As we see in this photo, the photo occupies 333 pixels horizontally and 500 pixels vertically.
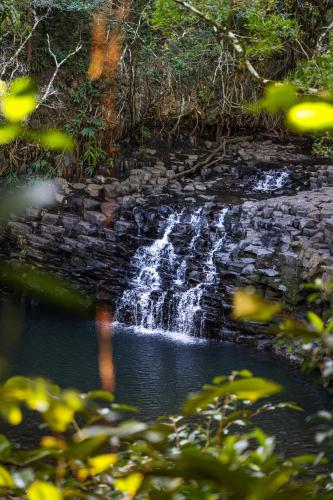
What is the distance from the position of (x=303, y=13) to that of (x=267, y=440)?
12.4 m

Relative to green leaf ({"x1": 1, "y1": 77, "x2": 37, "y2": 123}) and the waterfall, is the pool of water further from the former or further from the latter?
green leaf ({"x1": 1, "y1": 77, "x2": 37, "y2": 123})

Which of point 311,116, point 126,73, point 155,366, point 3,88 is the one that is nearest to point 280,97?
point 311,116

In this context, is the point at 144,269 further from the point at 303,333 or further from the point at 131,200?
the point at 303,333

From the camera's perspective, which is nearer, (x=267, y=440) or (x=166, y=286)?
(x=267, y=440)

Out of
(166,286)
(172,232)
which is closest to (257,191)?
(172,232)

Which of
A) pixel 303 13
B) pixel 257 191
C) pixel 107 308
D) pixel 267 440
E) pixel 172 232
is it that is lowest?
pixel 267 440

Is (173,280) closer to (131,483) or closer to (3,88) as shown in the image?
(3,88)

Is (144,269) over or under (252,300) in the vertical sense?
over

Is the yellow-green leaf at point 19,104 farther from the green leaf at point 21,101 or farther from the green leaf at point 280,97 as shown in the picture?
the green leaf at point 280,97

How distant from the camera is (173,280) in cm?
896

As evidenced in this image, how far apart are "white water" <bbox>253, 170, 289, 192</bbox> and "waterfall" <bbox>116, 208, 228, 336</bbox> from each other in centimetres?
141

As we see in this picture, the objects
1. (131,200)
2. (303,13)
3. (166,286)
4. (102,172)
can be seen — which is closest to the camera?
(166,286)

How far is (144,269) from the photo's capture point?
919 centimetres

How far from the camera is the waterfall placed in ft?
28.2
